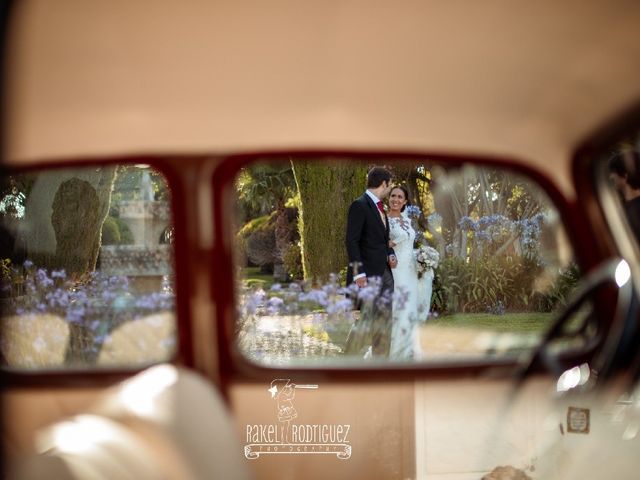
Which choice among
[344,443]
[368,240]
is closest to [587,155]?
[368,240]

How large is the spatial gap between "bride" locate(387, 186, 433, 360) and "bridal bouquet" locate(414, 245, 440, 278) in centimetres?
2

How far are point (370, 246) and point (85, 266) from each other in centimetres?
87

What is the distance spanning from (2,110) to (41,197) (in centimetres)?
28

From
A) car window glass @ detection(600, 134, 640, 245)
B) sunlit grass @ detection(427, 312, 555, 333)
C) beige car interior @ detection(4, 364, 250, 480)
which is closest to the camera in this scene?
beige car interior @ detection(4, 364, 250, 480)

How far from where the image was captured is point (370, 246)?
7.11 ft

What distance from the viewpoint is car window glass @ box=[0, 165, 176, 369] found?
2092mm

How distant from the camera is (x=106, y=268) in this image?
209 centimetres

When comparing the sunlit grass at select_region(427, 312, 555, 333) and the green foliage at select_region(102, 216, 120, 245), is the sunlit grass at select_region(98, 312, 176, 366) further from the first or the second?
the sunlit grass at select_region(427, 312, 555, 333)

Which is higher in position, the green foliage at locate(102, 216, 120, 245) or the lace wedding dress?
the green foliage at locate(102, 216, 120, 245)

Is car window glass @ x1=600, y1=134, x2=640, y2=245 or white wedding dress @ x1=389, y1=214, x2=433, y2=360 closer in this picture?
car window glass @ x1=600, y1=134, x2=640, y2=245

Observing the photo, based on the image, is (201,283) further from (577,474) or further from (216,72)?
(577,474)

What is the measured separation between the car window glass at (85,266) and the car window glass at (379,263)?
276 millimetres

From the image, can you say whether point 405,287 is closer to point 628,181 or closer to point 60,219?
point 628,181
